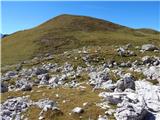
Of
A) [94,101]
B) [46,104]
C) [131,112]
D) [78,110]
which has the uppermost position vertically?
[131,112]

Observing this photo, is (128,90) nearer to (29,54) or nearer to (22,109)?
(22,109)

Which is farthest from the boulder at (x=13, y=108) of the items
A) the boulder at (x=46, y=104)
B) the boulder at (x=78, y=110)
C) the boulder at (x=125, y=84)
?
the boulder at (x=125, y=84)

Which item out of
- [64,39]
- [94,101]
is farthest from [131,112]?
[64,39]

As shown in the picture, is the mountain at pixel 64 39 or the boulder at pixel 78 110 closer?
the boulder at pixel 78 110

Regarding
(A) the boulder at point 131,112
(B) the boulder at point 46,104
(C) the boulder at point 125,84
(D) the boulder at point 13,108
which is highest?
(C) the boulder at point 125,84

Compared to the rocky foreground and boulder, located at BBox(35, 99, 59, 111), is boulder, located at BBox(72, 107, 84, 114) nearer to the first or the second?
the rocky foreground

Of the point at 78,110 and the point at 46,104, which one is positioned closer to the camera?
the point at 78,110

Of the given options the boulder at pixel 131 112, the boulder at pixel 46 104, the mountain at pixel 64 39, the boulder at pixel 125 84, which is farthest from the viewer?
the mountain at pixel 64 39

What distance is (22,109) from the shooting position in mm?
29938

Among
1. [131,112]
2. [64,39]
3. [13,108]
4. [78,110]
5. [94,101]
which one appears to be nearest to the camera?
[131,112]

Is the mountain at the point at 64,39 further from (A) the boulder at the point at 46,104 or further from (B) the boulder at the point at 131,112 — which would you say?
(B) the boulder at the point at 131,112

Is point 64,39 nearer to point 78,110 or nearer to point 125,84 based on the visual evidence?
point 125,84

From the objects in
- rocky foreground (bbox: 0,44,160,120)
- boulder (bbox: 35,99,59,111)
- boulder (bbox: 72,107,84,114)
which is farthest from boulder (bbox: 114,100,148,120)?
boulder (bbox: 35,99,59,111)

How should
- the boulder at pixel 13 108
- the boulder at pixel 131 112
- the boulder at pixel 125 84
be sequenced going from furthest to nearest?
the boulder at pixel 125 84 → the boulder at pixel 13 108 → the boulder at pixel 131 112
